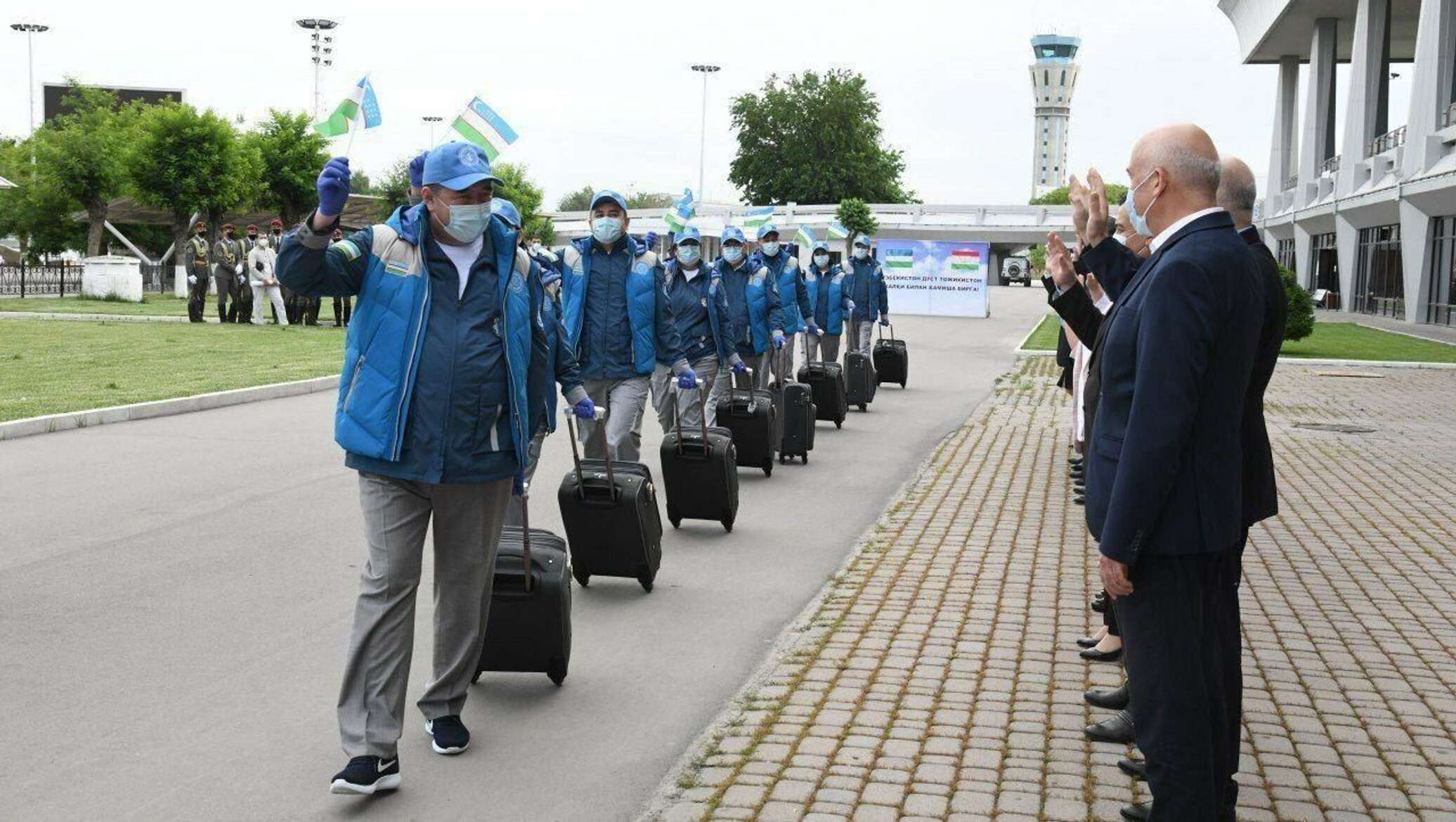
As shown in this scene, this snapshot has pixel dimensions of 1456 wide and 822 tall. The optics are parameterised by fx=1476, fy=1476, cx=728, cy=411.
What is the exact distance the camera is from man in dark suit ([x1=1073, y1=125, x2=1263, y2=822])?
3805mm

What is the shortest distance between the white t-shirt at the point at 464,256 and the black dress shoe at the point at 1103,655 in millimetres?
3319

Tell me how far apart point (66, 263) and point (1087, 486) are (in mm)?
42755

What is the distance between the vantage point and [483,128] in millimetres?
5910

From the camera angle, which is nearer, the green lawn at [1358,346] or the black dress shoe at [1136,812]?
the black dress shoe at [1136,812]

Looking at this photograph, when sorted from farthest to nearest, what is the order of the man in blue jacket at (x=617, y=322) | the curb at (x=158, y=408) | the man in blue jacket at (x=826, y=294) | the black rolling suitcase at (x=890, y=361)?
the black rolling suitcase at (x=890, y=361) < the man in blue jacket at (x=826, y=294) < the curb at (x=158, y=408) < the man in blue jacket at (x=617, y=322)

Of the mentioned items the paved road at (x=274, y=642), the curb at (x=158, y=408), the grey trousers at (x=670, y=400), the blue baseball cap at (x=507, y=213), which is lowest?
the paved road at (x=274, y=642)

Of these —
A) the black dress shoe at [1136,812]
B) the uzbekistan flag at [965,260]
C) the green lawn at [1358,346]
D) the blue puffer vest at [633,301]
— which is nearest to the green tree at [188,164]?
the uzbekistan flag at [965,260]

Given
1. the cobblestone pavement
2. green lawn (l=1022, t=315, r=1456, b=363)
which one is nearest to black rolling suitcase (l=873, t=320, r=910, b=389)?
the cobblestone pavement

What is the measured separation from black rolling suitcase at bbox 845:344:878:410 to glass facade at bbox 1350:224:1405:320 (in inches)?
1220

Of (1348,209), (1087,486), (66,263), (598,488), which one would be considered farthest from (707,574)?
(1348,209)

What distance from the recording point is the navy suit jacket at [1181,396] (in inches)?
149

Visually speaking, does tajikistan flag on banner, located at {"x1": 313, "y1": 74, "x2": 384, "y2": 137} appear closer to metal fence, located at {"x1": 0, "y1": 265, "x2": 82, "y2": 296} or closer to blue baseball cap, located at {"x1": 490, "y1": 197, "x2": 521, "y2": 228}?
blue baseball cap, located at {"x1": 490, "y1": 197, "x2": 521, "y2": 228}

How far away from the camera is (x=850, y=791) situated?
15.6 ft

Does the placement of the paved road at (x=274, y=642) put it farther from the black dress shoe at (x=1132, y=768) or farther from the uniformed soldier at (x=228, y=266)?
the uniformed soldier at (x=228, y=266)
